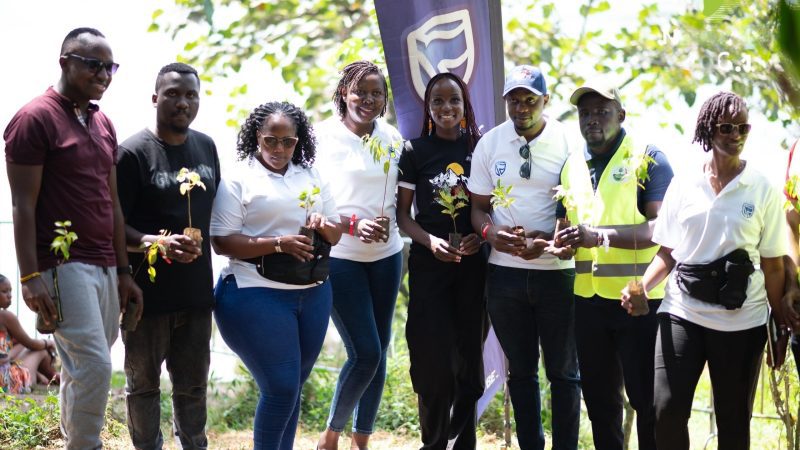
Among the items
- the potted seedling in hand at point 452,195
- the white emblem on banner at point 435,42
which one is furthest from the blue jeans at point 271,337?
the white emblem on banner at point 435,42

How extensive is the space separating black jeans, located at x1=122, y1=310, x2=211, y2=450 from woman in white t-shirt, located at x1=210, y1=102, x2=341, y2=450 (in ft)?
0.54

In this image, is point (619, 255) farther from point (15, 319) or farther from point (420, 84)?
point (15, 319)

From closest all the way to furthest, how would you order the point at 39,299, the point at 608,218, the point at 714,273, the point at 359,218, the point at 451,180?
the point at 39,299, the point at 714,273, the point at 608,218, the point at 451,180, the point at 359,218

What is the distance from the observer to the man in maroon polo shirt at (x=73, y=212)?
3.77 m

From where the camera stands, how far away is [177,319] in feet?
14.5

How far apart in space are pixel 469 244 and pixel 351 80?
3.65 ft

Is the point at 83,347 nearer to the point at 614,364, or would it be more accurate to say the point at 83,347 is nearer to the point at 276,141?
the point at 276,141

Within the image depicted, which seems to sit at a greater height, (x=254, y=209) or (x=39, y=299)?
(x=254, y=209)

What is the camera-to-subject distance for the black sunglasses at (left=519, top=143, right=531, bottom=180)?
15.6 feet

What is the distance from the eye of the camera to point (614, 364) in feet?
14.9

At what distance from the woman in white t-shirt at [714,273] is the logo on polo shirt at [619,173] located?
1.03 feet

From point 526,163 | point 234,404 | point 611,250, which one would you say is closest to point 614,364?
point 611,250

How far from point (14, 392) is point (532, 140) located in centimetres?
426

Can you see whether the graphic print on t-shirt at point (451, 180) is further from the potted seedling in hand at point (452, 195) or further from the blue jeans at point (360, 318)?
the blue jeans at point (360, 318)
